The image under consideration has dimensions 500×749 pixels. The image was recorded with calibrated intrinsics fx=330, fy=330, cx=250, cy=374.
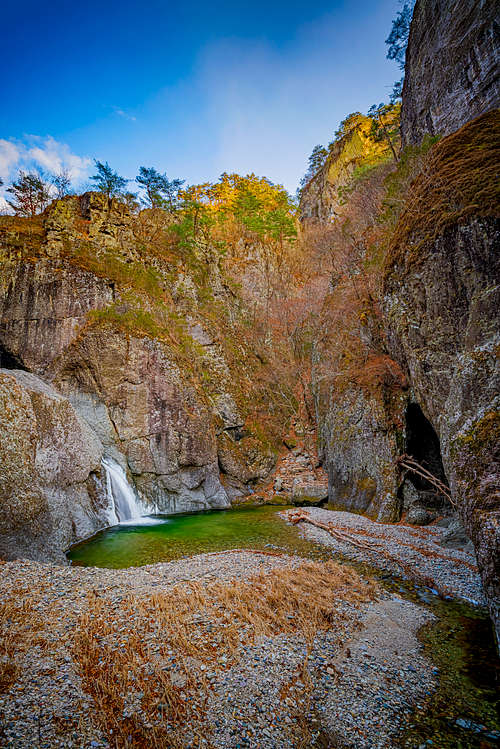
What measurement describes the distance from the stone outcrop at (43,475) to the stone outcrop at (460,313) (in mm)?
10954

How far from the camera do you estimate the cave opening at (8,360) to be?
19516 mm

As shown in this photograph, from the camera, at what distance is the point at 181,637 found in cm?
506

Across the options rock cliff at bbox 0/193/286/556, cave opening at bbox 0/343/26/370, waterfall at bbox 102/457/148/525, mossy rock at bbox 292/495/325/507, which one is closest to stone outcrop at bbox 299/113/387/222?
rock cliff at bbox 0/193/286/556

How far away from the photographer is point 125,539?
40.8 feet

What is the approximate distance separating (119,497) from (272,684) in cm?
1367

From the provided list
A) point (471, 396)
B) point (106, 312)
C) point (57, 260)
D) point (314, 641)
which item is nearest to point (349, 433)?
point (471, 396)

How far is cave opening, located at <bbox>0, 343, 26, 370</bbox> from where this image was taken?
768 inches

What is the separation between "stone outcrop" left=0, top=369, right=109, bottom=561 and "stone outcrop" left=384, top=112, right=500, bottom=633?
35.9 feet

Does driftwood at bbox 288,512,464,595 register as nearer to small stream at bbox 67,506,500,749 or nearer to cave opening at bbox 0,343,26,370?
small stream at bbox 67,506,500,749

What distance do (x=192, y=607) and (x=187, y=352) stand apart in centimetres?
1830

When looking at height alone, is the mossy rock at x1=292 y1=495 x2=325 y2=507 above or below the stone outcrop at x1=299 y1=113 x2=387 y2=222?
below

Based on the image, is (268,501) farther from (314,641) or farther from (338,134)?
(338,134)

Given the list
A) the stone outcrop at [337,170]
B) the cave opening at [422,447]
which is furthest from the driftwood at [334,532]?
the stone outcrop at [337,170]

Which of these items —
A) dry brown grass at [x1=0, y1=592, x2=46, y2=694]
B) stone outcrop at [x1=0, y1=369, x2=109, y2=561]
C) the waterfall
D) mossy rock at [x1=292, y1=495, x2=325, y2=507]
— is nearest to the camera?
dry brown grass at [x1=0, y1=592, x2=46, y2=694]
